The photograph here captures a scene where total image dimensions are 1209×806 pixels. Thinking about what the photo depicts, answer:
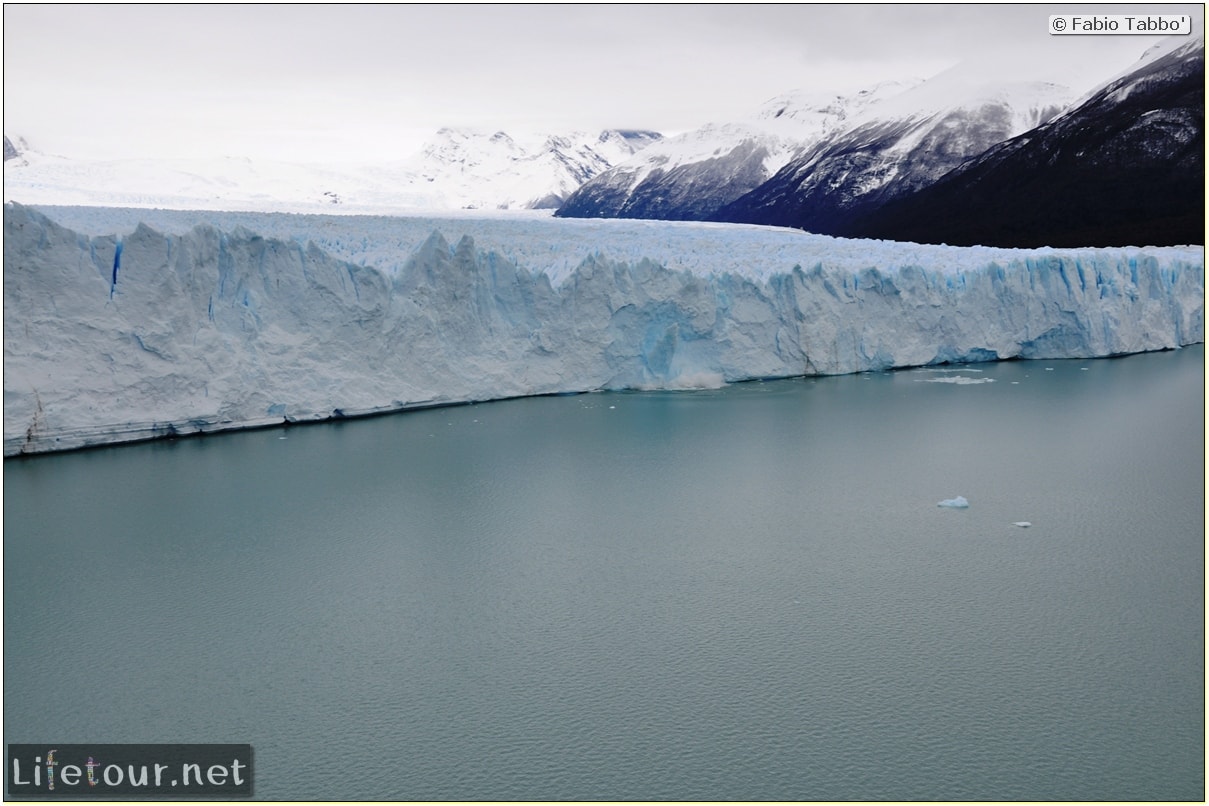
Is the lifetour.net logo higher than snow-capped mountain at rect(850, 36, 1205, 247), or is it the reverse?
snow-capped mountain at rect(850, 36, 1205, 247)

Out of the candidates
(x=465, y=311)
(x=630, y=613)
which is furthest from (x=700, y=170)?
(x=630, y=613)

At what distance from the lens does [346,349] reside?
9.44 metres

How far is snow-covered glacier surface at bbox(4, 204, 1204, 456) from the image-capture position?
7980 mm

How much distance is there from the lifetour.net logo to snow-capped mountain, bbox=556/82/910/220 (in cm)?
3970

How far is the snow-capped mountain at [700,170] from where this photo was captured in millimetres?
44219

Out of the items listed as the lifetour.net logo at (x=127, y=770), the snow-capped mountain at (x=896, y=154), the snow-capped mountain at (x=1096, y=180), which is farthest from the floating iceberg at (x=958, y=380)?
the snow-capped mountain at (x=896, y=154)

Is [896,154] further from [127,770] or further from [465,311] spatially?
[127,770]

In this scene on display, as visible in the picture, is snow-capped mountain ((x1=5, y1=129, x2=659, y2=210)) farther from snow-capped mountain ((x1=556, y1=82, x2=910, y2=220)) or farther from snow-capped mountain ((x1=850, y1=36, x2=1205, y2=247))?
snow-capped mountain ((x1=850, y1=36, x2=1205, y2=247))

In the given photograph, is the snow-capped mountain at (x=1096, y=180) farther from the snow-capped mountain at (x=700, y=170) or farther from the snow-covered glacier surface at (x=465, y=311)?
the snow-covered glacier surface at (x=465, y=311)

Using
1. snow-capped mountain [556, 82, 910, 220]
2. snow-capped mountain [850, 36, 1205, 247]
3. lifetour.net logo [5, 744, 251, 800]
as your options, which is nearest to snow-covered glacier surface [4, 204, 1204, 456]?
lifetour.net logo [5, 744, 251, 800]

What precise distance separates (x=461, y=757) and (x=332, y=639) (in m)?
1.21

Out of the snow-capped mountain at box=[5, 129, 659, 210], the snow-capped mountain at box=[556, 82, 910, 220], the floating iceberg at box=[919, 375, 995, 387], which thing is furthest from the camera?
the snow-capped mountain at box=[556, 82, 910, 220]

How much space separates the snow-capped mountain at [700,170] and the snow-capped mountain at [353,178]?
7858mm

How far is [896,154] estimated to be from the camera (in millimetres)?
41000
